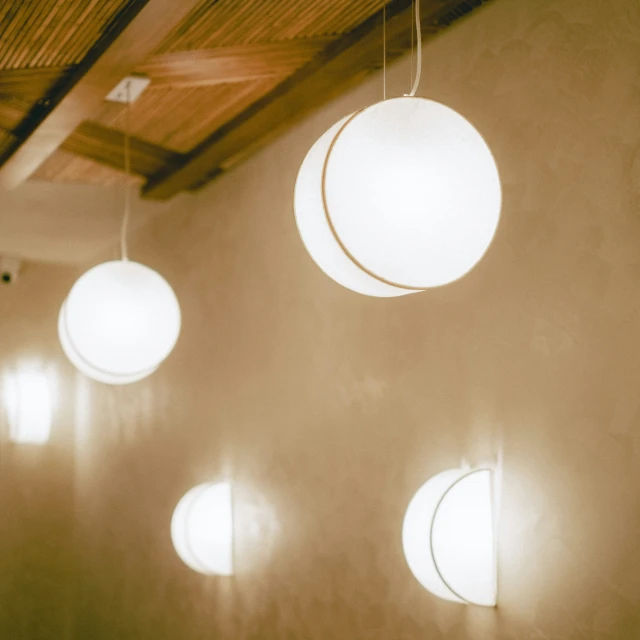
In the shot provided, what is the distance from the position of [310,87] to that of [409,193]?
198 centimetres

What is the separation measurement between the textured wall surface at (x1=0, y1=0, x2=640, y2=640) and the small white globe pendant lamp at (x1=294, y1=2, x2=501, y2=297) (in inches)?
36.1


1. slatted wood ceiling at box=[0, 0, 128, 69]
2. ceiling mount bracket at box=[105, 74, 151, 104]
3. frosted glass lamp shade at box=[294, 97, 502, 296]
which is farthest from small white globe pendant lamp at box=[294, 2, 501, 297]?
ceiling mount bracket at box=[105, 74, 151, 104]

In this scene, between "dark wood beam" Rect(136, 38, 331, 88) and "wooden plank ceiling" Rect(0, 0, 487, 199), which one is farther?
"dark wood beam" Rect(136, 38, 331, 88)

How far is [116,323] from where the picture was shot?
2.37 metres

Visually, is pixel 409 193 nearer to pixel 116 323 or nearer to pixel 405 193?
pixel 405 193

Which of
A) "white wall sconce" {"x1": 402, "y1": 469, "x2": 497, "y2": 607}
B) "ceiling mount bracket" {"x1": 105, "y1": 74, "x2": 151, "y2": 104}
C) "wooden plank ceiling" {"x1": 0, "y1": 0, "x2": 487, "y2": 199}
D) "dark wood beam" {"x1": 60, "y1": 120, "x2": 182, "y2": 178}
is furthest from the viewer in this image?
"dark wood beam" {"x1": 60, "y1": 120, "x2": 182, "y2": 178}

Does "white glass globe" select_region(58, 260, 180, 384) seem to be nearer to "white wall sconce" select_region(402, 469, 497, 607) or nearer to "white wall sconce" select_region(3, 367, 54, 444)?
"white wall sconce" select_region(402, 469, 497, 607)

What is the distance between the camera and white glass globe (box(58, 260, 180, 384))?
7.64 feet

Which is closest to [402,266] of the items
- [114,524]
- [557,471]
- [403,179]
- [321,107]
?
[403,179]

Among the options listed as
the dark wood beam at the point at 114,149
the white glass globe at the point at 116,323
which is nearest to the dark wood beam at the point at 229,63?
the dark wood beam at the point at 114,149

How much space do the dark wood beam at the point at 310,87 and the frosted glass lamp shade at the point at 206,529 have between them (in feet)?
5.50

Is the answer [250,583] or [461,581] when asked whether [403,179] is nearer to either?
[461,581]

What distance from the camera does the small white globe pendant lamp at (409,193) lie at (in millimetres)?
1195

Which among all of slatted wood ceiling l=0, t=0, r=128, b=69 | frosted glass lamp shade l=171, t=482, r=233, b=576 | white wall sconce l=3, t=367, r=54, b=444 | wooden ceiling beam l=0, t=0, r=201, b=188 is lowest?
frosted glass lamp shade l=171, t=482, r=233, b=576
